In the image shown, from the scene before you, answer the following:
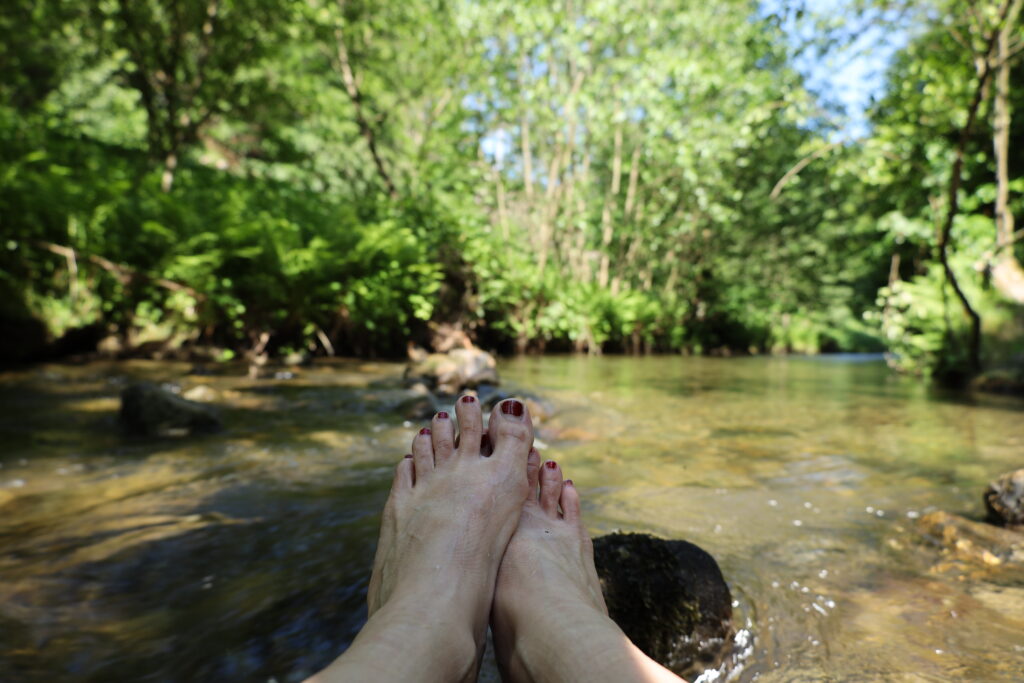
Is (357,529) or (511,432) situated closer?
(511,432)

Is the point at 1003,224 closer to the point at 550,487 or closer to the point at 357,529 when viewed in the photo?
the point at 550,487

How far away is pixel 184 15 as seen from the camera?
30.4ft

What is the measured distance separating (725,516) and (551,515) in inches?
34.7

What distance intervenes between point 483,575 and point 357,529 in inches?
32.0

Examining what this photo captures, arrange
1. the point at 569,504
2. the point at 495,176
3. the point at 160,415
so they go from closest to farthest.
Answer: the point at 569,504 < the point at 160,415 < the point at 495,176

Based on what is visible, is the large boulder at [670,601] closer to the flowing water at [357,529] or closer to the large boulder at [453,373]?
the flowing water at [357,529]

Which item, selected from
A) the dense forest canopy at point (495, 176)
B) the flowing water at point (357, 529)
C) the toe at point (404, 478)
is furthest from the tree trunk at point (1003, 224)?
the toe at point (404, 478)

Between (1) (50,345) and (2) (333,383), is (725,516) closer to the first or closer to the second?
(2) (333,383)

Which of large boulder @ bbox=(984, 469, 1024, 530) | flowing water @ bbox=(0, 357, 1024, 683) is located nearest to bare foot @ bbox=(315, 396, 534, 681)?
flowing water @ bbox=(0, 357, 1024, 683)

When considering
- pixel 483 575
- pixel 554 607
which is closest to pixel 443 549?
pixel 483 575

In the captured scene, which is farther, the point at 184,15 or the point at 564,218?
the point at 564,218

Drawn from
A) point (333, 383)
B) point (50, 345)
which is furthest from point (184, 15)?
point (333, 383)

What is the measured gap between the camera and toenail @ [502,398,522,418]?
2171 millimetres

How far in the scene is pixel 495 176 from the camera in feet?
40.4
